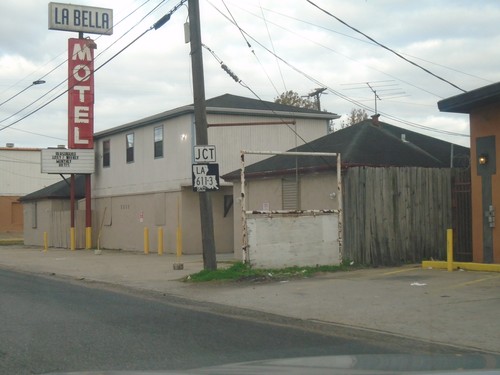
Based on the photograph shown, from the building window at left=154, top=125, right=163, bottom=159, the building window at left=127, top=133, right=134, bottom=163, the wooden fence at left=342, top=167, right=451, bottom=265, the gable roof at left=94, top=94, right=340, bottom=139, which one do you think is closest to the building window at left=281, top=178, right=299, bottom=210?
the wooden fence at left=342, top=167, right=451, bottom=265

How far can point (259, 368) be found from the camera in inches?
168

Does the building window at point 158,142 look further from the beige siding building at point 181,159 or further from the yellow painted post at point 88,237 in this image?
the yellow painted post at point 88,237

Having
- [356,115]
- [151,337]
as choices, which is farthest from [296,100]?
[151,337]

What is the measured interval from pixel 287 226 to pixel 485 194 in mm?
5077

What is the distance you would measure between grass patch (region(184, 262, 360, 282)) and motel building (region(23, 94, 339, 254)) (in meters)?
9.05

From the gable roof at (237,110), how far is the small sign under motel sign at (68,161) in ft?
11.2

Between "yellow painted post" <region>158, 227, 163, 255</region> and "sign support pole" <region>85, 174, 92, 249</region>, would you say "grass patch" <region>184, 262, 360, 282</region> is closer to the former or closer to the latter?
"yellow painted post" <region>158, 227, 163, 255</region>

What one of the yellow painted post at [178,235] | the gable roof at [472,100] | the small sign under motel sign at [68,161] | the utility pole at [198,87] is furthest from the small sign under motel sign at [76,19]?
the gable roof at [472,100]

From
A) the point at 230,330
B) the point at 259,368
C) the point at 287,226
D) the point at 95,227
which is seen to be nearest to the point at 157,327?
the point at 230,330

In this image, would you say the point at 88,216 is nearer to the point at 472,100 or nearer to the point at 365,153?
the point at 365,153

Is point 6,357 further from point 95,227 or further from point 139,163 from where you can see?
point 95,227

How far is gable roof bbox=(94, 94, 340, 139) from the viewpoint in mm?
28188

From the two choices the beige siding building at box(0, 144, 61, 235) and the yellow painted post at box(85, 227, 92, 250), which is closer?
the yellow painted post at box(85, 227, 92, 250)

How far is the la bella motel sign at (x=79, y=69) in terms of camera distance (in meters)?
33.5
